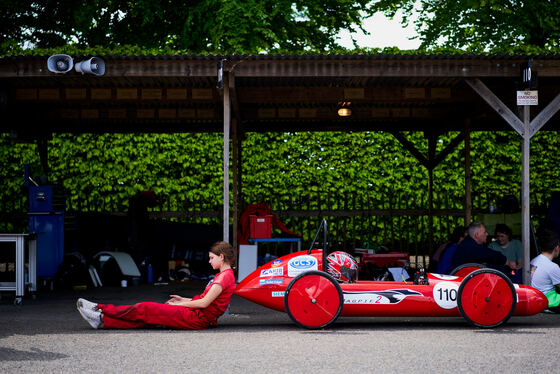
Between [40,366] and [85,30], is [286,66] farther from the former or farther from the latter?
[85,30]

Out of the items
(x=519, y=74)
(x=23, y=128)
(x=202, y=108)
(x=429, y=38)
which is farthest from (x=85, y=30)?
(x=519, y=74)

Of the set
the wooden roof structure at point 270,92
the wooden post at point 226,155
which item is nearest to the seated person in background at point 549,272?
the wooden roof structure at point 270,92

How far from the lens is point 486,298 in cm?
759

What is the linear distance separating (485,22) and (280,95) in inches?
454

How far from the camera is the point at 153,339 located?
6.93 meters

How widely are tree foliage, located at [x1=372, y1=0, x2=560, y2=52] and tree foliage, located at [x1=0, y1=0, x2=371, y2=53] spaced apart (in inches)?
88.1

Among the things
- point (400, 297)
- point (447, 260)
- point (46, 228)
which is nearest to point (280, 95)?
point (447, 260)

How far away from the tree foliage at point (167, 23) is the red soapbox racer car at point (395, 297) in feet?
36.4

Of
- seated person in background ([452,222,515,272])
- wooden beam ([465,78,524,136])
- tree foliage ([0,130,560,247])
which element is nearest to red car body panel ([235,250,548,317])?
seated person in background ([452,222,515,272])

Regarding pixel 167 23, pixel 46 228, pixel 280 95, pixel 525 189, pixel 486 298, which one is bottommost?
pixel 486 298

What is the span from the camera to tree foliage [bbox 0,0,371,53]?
18.6 m

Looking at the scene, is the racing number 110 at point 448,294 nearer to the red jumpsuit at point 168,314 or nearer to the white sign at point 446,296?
the white sign at point 446,296

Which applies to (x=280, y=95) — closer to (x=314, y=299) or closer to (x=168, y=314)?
(x=314, y=299)

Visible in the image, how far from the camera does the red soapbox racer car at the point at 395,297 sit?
755 cm
